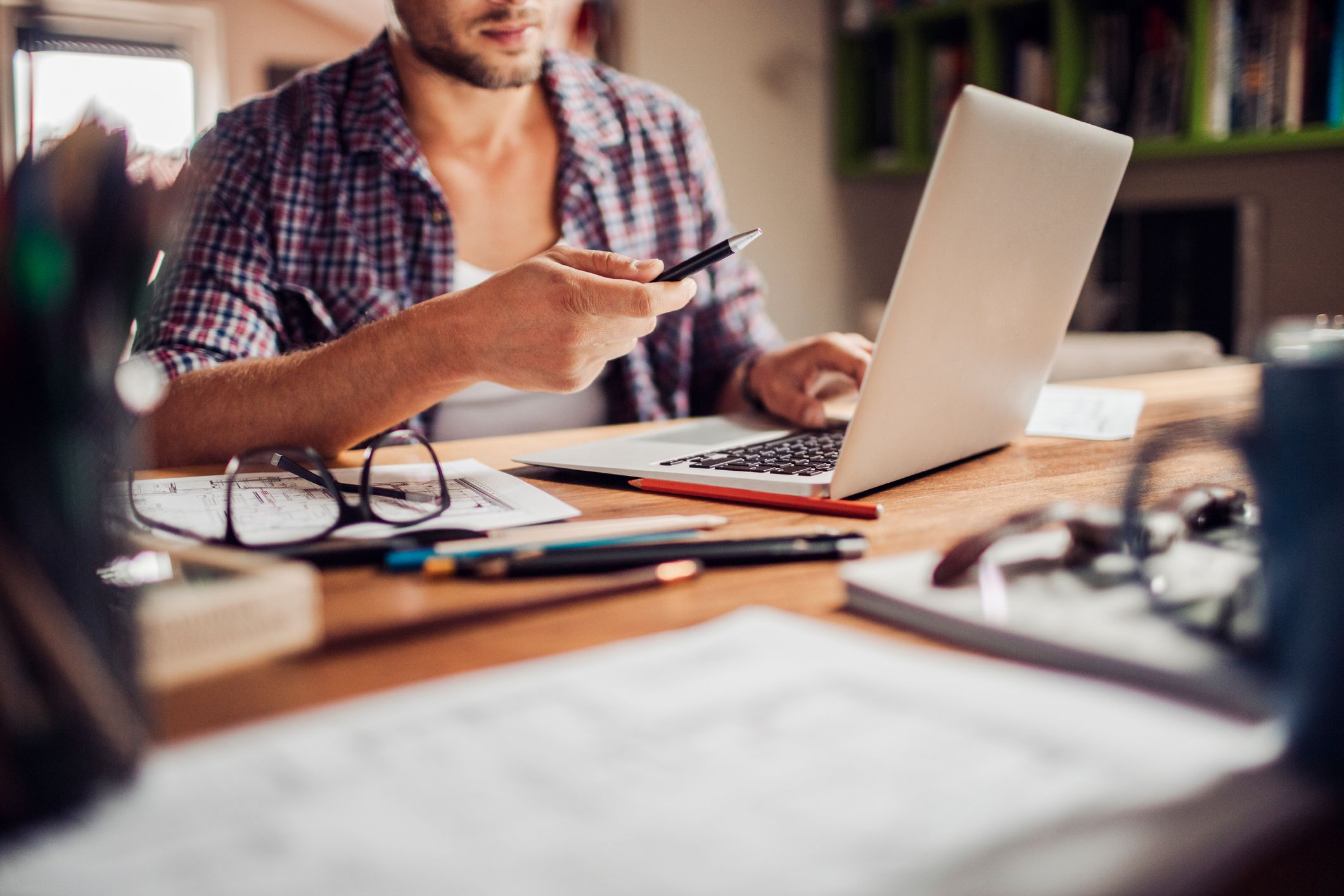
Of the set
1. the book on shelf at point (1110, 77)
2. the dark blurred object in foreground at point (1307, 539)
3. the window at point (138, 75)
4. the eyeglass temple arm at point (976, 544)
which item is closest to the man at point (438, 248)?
the eyeglass temple arm at point (976, 544)

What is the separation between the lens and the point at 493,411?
146 centimetres

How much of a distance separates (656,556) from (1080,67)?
2514 mm

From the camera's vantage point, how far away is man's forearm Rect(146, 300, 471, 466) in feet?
3.05

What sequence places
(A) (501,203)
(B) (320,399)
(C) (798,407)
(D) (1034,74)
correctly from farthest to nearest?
1. (D) (1034,74)
2. (A) (501,203)
3. (C) (798,407)
4. (B) (320,399)

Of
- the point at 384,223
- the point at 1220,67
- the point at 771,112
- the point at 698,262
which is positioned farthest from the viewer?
the point at 771,112

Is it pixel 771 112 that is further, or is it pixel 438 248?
pixel 771 112

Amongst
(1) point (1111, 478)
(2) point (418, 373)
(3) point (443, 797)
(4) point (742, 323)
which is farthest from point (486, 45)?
(3) point (443, 797)

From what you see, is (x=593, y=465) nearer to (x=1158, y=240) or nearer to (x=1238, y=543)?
(x=1238, y=543)

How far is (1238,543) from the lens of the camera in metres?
0.54

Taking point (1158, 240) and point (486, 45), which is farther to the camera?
point (1158, 240)

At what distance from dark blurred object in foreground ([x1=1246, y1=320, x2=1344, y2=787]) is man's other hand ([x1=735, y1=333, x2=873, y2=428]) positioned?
71 centimetres

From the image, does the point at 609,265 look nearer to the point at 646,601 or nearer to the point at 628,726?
the point at 646,601

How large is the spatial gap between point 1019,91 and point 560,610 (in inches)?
105

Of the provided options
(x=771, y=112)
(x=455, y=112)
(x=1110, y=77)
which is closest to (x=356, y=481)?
(x=455, y=112)
